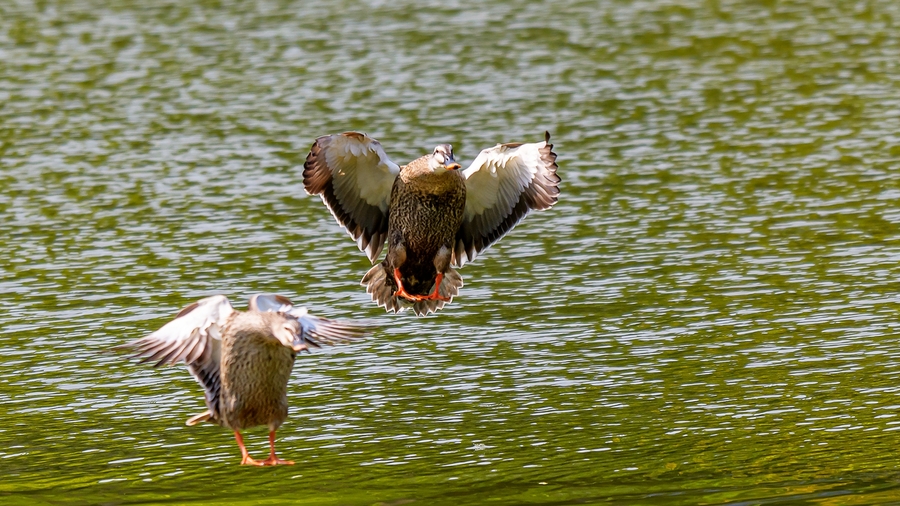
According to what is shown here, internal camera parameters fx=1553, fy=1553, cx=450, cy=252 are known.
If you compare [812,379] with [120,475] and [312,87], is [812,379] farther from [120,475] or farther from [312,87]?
[312,87]

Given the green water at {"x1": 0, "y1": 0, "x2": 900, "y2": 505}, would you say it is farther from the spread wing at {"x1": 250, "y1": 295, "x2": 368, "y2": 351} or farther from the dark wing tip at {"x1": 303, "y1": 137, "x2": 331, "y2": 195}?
the dark wing tip at {"x1": 303, "y1": 137, "x2": 331, "y2": 195}

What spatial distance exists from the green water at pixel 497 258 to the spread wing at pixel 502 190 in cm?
92

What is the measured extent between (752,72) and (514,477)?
13847mm

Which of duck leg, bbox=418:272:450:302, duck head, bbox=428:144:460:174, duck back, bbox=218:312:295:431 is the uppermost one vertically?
duck head, bbox=428:144:460:174

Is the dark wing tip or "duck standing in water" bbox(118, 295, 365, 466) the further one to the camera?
the dark wing tip

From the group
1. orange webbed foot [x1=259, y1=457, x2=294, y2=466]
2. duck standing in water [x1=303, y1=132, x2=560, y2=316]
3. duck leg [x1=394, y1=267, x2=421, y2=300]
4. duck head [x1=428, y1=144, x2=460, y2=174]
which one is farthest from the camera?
duck leg [x1=394, y1=267, x2=421, y2=300]

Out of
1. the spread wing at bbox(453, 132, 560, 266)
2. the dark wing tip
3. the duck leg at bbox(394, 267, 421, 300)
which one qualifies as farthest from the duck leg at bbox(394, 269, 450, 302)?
the dark wing tip

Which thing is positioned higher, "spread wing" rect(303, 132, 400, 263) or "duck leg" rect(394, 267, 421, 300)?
"spread wing" rect(303, 132, 400, 263)

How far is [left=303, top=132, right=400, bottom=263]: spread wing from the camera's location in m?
10.6

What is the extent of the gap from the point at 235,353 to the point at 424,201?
2.58 meters

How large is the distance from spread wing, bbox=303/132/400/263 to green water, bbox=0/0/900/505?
106 centimetres

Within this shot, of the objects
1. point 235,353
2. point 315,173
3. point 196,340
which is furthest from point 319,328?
point 315,173

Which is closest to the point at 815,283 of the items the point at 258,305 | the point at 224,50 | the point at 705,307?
the point at 705,307

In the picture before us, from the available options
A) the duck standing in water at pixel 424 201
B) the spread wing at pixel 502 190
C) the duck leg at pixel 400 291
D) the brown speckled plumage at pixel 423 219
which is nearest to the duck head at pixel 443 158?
the duck standing in water at pixel 424 201
